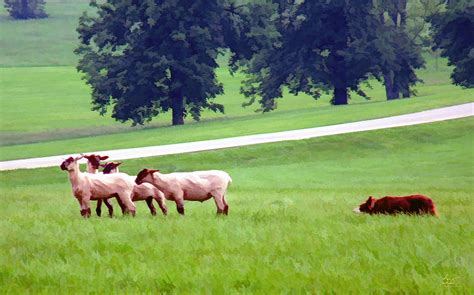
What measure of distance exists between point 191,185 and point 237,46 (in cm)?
4568

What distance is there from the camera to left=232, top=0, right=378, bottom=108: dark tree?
61.8 m

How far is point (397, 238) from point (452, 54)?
166 ft

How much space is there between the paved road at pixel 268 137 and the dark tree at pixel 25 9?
314ft

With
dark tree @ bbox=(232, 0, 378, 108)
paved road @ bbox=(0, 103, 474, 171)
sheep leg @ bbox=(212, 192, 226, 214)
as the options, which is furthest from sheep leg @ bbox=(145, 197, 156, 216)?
dark tree @ bbox=(232, 0, 378, 108)

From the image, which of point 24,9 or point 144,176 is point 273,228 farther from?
point 24,9

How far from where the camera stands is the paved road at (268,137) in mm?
38031

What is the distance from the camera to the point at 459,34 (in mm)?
61688

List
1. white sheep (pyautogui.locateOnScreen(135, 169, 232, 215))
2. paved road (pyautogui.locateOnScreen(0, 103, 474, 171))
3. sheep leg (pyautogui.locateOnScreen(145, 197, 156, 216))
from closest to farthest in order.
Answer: white sheep (pyautogui.locateOnScreen(135, 169, 232, 215)), sheep leg (pyautogui.locateOnScreen(145, 197, 156, 216)), paved road (pyautogui.locateOnScreen(0, 103, 474, 171))

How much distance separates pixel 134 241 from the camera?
1315 centimetres

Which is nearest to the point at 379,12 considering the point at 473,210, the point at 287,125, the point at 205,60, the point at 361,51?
the point at 361,51

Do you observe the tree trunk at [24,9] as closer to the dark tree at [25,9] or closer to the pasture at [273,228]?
the dark tree at [25,9]

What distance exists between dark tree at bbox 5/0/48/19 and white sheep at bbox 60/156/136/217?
120m

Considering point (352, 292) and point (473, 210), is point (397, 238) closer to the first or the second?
point (352, 292)

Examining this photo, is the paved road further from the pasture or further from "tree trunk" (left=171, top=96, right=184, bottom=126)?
"tree trunk" (left=171, top=96, right=184, bottom=126)
